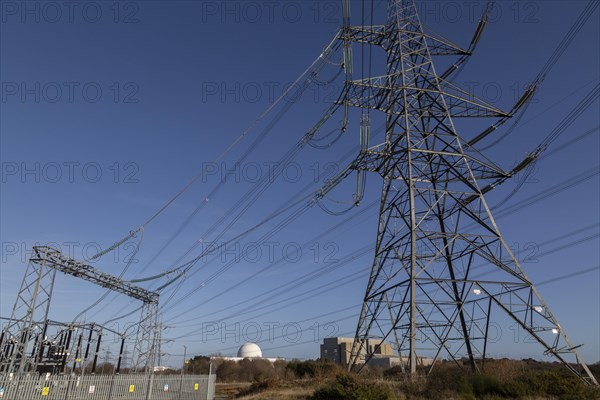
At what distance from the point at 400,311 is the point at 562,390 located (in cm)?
591

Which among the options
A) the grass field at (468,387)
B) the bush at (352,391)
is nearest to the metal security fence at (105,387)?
the bush at (352,391)

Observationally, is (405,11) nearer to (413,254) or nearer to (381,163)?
(381,163)

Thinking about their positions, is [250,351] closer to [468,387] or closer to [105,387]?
[105,387]

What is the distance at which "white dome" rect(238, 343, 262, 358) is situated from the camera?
4427 inches

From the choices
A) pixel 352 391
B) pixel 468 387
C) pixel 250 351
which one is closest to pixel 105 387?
pixel 352 391

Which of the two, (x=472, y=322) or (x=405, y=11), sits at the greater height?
(x=405, y=11)

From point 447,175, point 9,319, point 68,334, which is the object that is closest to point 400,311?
point 447,175

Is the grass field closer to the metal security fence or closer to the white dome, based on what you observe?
the metal security fence

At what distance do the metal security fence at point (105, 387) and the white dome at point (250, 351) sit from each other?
284 feet

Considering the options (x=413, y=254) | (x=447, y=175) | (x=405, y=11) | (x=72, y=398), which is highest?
(x=405, y=11)

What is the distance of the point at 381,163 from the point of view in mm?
21688

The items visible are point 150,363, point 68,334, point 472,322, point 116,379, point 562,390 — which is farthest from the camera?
point 150,363

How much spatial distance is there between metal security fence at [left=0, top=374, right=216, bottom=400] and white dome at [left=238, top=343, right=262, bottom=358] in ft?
284

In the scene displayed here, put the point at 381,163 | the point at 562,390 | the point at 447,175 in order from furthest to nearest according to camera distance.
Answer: the point at 381,163, the point at 447,175, the point at 562,390
